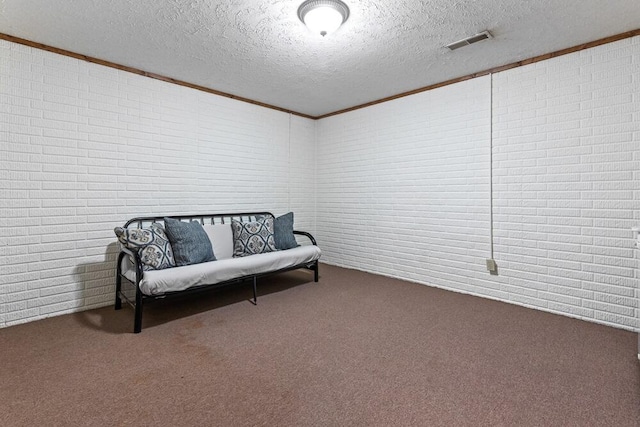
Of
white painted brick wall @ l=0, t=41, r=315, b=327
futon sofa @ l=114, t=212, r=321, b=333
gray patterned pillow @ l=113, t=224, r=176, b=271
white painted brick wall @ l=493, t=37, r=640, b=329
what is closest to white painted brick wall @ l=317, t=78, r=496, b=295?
white painted brick wall @ l=493, t=37, r=640, b=329

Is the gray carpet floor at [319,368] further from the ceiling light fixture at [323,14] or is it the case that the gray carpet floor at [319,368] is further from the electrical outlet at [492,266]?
the ceiling light fixture at [323,14]

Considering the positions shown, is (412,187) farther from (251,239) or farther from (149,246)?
(149,246)

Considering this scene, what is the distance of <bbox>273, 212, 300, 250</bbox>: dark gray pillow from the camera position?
389 centimetres

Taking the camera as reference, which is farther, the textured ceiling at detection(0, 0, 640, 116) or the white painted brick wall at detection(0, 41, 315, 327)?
the white painted brick wall at detection(0, 41, 315, 327)

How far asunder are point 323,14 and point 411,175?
7.74 feet

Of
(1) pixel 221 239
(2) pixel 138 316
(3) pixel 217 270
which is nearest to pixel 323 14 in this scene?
(3) pixel 217 270

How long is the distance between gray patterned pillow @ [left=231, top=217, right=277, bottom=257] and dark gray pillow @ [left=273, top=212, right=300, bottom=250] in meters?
0.10

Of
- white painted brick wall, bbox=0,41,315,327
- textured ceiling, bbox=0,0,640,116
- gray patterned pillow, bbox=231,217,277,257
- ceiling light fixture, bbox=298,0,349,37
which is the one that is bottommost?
gray patterned pillow, bbox=231,217,277,257

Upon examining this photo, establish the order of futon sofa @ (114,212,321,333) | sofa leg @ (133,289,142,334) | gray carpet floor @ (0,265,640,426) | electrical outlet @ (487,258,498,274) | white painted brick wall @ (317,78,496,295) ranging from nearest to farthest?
gray carpet floor @ (0,265,640,426)
sofa leg @ (133,289,142,334)
futon sofa @ (114,212,321,333)
electrical outlet @ (487,258,498,274)
white painted brick wall @ (317,78,496,295)

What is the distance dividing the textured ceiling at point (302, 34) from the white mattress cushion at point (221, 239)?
1693 millimetres

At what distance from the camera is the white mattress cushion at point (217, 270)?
2537mm


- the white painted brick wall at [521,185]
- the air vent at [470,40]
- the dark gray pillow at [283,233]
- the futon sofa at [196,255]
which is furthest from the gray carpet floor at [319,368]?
the air vent at [470,40]

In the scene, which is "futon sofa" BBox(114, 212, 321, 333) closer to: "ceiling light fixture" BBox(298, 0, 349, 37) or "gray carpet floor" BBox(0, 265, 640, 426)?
"gray carpet floor" BBox(0, 265, 640, 426)

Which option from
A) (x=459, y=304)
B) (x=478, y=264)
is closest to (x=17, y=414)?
(x=459, y=304)
